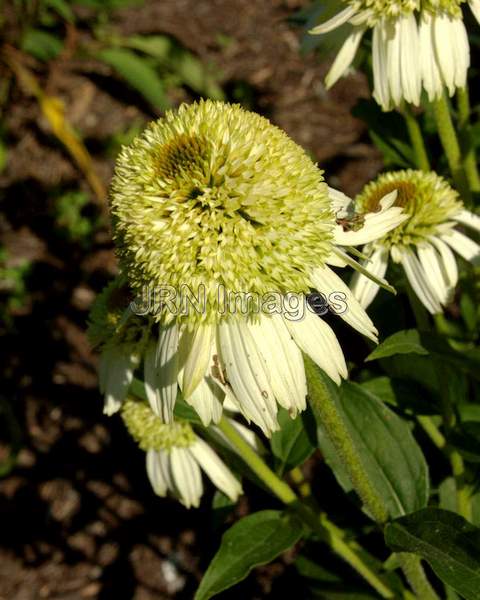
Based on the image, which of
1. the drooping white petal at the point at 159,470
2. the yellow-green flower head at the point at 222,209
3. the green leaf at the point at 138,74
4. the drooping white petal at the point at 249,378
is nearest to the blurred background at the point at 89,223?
the green leaf at the point at 138,74

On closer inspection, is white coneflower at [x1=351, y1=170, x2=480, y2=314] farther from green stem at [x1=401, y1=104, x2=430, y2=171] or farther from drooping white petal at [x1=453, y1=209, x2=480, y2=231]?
green stem at [x1=401, y1=104, x2=430, y2=171]

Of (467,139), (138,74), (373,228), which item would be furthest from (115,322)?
(138,74)

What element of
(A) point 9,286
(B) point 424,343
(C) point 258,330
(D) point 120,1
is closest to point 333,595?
(B) point 424,343

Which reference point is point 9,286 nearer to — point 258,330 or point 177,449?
point 177,449

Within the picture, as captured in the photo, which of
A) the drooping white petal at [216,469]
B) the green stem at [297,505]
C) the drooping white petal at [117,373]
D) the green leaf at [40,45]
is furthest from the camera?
the green leaf at [40,45]

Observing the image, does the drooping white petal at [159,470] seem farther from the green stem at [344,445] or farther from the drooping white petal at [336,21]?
the drooping white petal at [336,21]

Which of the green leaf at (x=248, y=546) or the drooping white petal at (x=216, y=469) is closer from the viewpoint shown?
the green leaf at (x=248, y=546)
